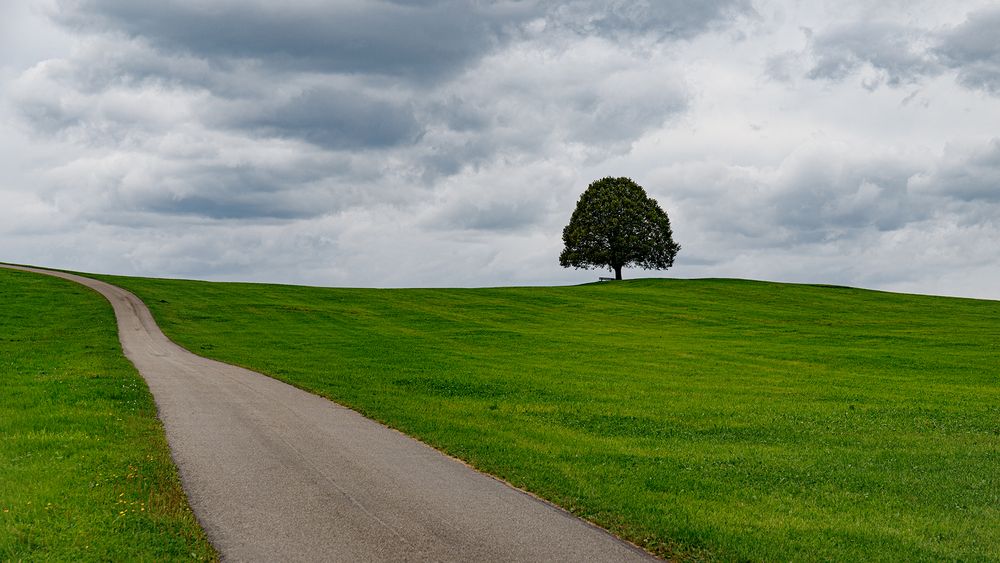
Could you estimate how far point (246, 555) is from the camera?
30.5 feet

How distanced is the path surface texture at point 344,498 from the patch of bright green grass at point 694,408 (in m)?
0.88

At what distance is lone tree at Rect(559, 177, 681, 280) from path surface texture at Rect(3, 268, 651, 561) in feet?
257

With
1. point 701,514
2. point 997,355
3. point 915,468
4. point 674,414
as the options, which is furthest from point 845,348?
point 701,514

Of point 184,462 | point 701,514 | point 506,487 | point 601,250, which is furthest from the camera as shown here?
point 601,250

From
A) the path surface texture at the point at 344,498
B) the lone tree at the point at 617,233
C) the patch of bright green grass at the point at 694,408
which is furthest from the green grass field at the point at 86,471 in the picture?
the lone tree at the point at 617,233

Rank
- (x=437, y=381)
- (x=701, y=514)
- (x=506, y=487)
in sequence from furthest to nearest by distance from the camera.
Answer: (x=437, y=381), (x=506, y=487), (x=701, y=514)

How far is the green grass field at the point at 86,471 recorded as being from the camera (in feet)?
31.5

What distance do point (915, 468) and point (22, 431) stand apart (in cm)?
1851

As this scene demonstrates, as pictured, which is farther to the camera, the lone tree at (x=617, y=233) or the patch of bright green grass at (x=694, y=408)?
the lone tree at (x=617, y=233)

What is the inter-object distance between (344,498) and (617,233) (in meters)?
86.2

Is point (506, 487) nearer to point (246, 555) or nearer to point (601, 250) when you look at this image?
point (246, 555)

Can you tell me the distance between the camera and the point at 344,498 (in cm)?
1157

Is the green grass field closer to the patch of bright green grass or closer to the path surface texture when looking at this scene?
the path surface texture

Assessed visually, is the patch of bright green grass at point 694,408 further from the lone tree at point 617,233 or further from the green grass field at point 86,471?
the lone tree at point 617,233
